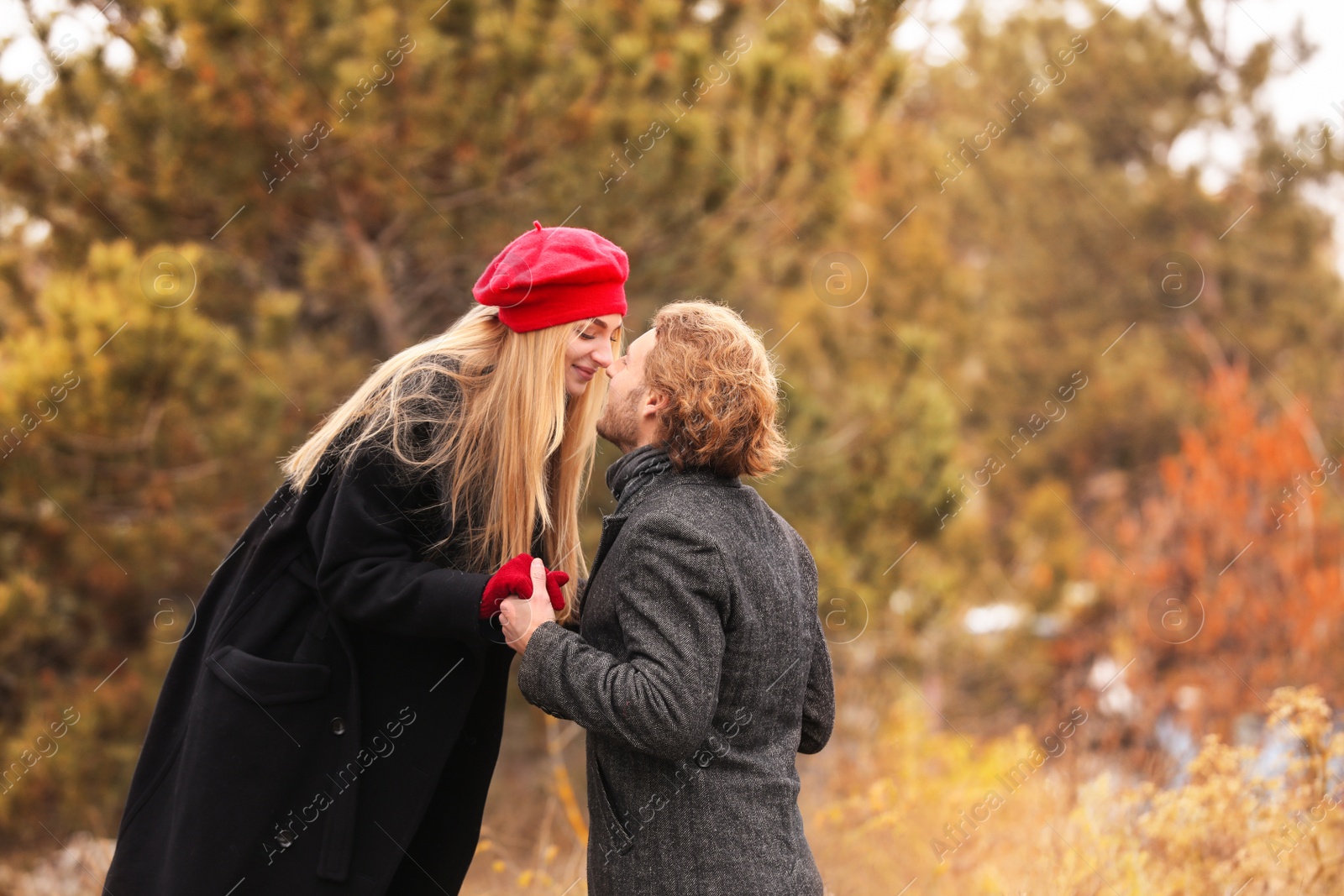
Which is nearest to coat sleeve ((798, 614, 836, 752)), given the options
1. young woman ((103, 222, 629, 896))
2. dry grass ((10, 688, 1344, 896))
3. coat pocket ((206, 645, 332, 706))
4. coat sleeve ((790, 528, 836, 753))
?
coat sleeve ((790, 528, 836, 753))

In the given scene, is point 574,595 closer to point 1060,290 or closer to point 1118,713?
point 1118,713

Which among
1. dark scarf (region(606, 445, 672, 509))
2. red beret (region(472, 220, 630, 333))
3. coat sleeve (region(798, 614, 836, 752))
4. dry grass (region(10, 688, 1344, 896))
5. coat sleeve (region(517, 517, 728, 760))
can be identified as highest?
red beret (region(472, 220, 630, 333))

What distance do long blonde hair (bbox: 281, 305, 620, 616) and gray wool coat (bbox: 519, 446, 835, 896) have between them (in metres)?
0.27

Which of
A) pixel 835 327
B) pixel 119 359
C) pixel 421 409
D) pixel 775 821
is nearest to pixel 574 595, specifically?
pixel 421 409

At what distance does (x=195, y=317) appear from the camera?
3963 millimetres

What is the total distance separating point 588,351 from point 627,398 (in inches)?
12.1

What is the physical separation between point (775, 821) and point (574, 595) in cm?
63

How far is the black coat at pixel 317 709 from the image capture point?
1.89m

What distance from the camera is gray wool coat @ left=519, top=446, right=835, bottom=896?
1.63 m

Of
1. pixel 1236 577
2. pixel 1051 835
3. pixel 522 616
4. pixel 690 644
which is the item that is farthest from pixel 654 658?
pixel 1236 577

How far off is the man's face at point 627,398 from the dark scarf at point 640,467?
0.04 metres

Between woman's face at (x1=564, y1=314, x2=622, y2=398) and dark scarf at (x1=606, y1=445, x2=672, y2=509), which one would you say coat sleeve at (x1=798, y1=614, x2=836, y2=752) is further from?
woman's face at (x1=564, y1=314, x2=622, y2=398)

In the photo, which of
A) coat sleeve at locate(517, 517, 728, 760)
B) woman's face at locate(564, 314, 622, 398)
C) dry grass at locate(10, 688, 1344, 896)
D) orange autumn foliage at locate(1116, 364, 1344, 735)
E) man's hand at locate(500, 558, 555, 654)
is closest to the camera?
coat sleeve at locate(517, 517, 728, 760)

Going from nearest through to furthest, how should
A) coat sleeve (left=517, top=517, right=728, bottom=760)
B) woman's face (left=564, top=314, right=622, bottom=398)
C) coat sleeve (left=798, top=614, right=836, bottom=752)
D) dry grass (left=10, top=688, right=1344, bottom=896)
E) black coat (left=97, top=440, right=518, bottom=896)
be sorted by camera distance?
coat sleeve (left=517, top=517, right=728, bottom=760) → black coat (left=97, top=440, right=518, bottom=896) → coat sleeve (left=798, top=614, right=836, bottom=752) → woman's face (left=564, top=314, right=622, bottom=398) → dry grass (left=10, top=688, right=1344, bottom=896)
